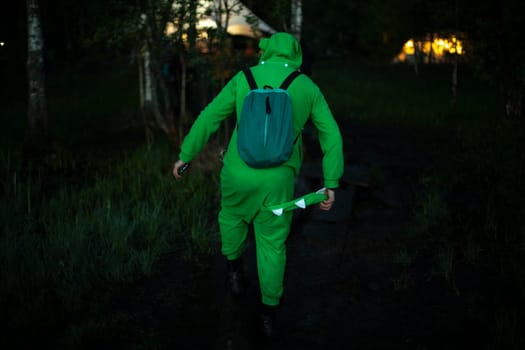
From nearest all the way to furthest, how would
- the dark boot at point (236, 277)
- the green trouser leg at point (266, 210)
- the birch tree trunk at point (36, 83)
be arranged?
the green trouser leg at point (266, 210), the dark boot at point (236, 277), the birch tree trunk at point (36, 83)

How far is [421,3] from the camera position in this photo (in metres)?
19.8

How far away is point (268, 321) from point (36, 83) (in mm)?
5863

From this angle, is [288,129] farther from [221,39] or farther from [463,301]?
[221,39]

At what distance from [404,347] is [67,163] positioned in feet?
17.8

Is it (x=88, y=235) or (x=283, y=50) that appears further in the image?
(x=88, y=235)

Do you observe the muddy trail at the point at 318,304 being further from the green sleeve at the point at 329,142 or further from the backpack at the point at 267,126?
the backpack at the point at 267,126

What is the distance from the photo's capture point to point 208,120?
9.94ft

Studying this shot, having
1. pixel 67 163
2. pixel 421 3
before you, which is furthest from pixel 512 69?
pixel 421 3

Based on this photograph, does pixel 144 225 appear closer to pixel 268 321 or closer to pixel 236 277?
pixel 236 277

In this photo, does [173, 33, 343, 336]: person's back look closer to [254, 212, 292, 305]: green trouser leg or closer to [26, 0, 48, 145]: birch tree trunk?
[254, 212, 292, 305]: green trouser leg

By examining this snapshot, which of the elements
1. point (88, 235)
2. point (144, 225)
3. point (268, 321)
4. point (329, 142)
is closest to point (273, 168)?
point (329, 142)

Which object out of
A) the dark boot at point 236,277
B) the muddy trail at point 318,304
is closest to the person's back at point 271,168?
the muddy trail at point 318,304

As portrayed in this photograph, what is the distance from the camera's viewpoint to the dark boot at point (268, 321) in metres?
3.10

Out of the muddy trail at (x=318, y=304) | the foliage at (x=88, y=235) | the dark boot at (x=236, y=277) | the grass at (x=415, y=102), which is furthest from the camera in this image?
the grass at (x=415, y=102)
